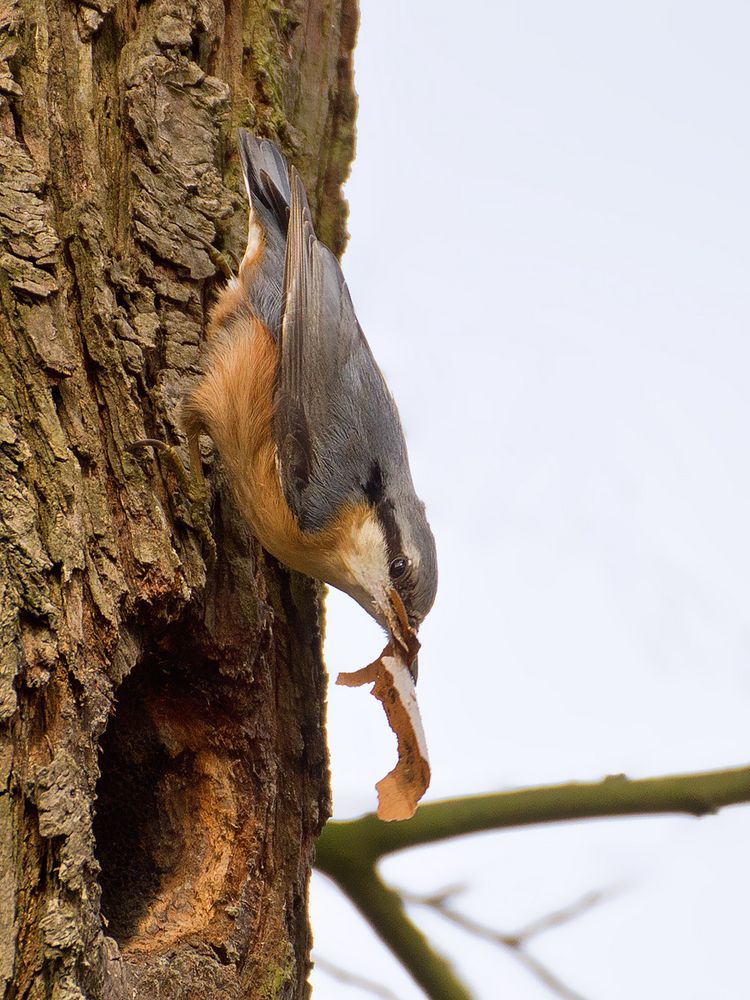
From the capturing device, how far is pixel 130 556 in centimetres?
233

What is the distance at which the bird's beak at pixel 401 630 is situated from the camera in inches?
116

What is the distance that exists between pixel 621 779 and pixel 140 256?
1.92m

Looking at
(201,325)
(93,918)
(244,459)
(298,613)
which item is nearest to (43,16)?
(201,325)

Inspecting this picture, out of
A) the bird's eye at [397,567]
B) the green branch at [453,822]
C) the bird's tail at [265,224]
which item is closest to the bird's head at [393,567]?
the bird's eye at [397,567]

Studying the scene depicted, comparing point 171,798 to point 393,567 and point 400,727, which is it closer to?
point 400,727

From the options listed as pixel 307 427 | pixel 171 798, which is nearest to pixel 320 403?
pixel 307 427

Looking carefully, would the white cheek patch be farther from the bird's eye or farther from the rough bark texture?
the rough bark texture

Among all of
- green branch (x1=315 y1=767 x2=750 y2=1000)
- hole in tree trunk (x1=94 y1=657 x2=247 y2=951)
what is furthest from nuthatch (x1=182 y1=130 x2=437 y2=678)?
green branch (x1=315 y1=767 x2=750 y2=1000)

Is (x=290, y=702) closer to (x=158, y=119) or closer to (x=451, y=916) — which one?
(x=451, y=916)

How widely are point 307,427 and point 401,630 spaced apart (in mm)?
618

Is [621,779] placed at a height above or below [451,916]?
above

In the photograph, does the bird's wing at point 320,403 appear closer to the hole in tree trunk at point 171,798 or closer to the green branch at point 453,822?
the hole in tree trunk at point 171,798

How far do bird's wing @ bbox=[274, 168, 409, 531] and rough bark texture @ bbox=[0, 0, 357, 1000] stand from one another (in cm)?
20

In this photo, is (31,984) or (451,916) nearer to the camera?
(31,984)
